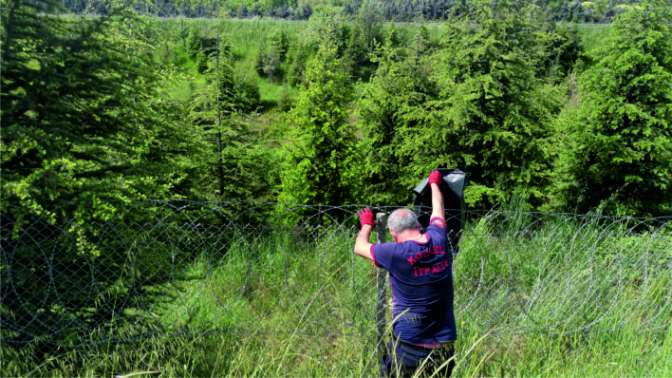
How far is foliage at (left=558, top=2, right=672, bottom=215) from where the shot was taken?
1063cm

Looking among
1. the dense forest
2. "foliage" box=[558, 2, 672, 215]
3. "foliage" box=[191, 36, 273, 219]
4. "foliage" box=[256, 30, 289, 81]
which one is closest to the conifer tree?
the dense forest

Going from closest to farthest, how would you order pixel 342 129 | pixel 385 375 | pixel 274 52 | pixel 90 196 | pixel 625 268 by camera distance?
pixel 385 375
pixel 90 196
pixel 625 268
pixel 342 129
pixel 274 52

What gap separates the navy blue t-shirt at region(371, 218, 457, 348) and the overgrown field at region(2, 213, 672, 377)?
289mm

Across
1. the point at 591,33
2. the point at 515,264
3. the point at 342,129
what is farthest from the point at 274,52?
the point at 515,264

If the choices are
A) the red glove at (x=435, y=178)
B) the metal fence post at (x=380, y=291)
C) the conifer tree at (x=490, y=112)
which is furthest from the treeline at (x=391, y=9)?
the metal fence post at (x=380, y=291)

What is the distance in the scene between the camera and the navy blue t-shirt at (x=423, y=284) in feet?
10.3

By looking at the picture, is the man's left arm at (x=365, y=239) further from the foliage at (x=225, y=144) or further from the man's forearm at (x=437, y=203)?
the foliage at (x=225, y=144)

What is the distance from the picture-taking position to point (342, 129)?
13.4 m

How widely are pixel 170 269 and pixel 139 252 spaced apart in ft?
0.98

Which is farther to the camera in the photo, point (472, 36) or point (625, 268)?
point (472, 36)

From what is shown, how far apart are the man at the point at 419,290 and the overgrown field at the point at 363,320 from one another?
266 millimetres

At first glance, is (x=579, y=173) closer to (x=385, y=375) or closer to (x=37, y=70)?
(x=385, y=375)

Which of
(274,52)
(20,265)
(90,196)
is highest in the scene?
(90,196)

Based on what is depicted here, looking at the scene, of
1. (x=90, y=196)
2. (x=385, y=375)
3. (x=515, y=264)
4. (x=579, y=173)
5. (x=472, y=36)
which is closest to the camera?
(x=385, y=375)
